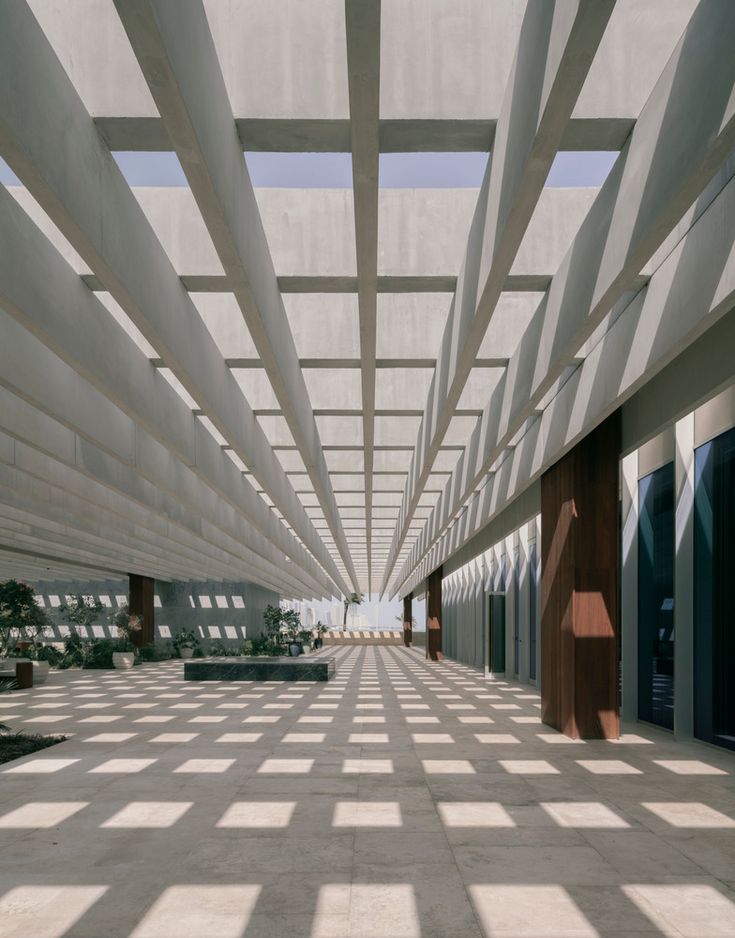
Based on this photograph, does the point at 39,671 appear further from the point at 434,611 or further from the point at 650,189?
the point at 650,189

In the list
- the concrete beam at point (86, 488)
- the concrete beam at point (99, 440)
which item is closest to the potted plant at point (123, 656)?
the concrete beam at point (86, 488)

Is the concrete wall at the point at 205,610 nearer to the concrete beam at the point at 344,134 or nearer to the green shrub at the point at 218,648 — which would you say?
the green shrub at the point at 218,648

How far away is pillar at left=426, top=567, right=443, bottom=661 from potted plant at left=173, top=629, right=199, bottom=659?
37.9ft

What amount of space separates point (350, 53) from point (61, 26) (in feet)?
7.10

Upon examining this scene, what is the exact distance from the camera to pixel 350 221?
26.8ft

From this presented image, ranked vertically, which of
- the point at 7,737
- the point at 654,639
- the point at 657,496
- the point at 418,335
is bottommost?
the point at 7,737

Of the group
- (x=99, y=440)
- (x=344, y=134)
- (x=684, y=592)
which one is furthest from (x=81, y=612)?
(x=344, y=134)

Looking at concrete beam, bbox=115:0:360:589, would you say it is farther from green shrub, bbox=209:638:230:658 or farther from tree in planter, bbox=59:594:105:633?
green shrub, bbox=209:638:230:658

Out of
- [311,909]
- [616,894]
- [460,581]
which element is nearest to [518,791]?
[616,894]

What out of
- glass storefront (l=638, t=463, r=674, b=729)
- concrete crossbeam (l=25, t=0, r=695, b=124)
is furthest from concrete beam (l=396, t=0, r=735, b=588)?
glass storefront (l=638, t=463, r=674, b=729)

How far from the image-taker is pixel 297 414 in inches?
439

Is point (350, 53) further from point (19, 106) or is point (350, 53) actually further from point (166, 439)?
point (166, 439)

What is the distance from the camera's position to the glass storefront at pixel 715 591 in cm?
1221

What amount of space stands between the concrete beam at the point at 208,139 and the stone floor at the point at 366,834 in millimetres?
4483
